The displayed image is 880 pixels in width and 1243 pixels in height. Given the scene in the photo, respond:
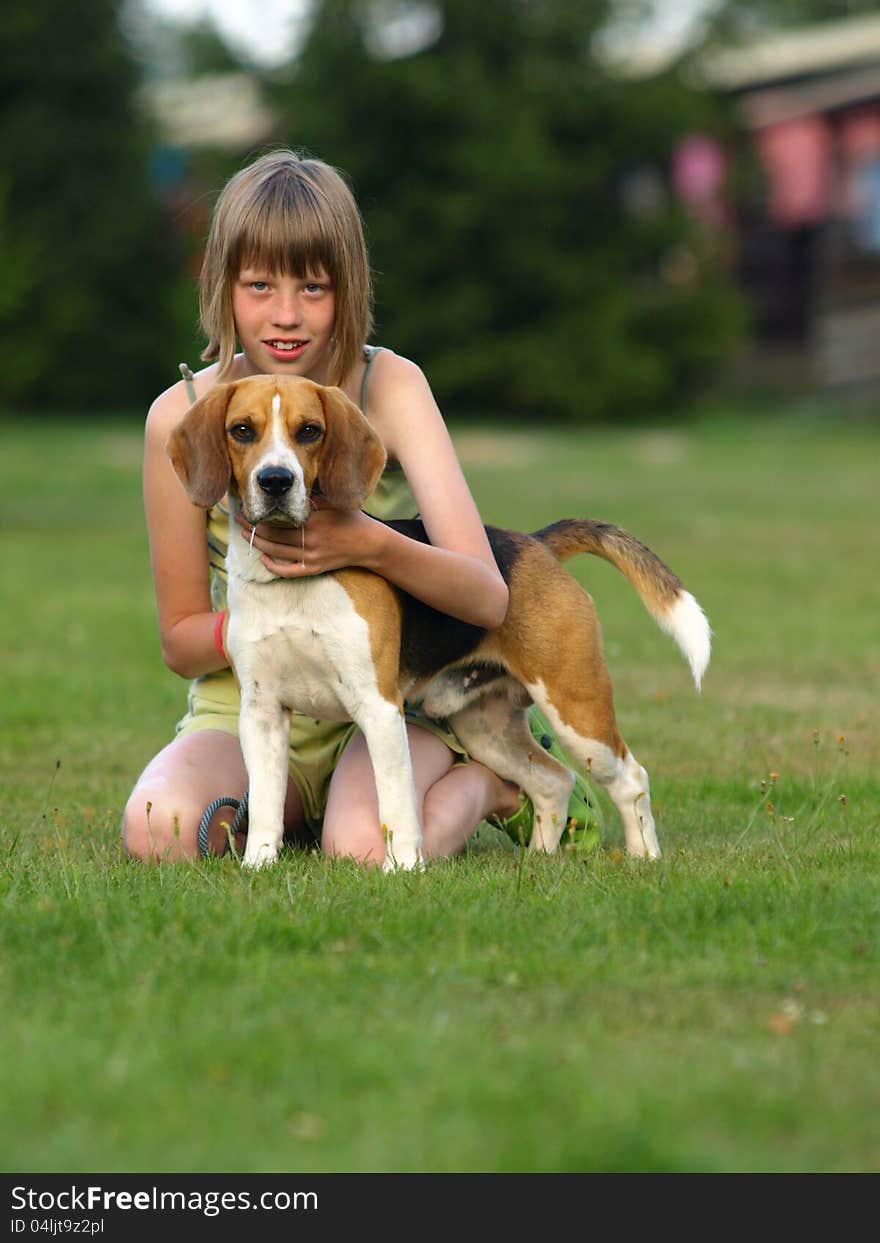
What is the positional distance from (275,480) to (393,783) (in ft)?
3.24

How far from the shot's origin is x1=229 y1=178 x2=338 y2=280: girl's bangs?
5.29m

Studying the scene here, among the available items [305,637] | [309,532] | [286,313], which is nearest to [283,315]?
[286,313]

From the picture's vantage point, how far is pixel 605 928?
4.38 metres

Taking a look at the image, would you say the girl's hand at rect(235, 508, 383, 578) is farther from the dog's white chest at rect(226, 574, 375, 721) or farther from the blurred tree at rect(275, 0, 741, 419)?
the blurred tree at rect(275, 0, 741, 419)

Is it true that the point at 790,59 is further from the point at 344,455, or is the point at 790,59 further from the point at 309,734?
the point at 344,455

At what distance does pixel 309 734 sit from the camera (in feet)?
19.5

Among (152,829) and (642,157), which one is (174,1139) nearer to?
(152,829)

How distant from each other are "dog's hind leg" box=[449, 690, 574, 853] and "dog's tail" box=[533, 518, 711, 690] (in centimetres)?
57

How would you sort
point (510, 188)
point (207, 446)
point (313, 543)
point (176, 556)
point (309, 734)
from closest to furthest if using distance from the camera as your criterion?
point (207, 446) → point (313, 543) → point (176, 556) → point (309, 734) → point (510, 188)

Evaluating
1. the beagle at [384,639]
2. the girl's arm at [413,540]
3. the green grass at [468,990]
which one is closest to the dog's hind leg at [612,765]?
the beagle at [384,639]

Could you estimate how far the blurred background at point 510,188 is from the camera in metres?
36.7

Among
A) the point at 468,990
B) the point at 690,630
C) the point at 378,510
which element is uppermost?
the point at 378,510

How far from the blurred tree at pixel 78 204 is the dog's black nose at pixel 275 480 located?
3227cm

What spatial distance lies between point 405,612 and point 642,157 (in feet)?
113
